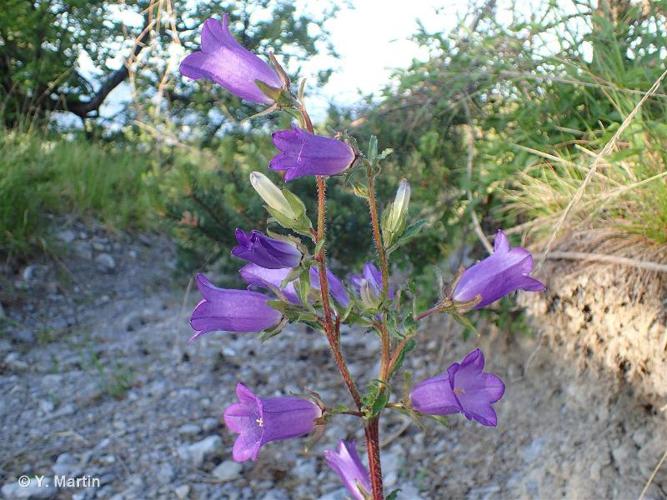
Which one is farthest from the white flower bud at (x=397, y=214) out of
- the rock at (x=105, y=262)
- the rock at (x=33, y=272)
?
the rock at (x=105, y=262)

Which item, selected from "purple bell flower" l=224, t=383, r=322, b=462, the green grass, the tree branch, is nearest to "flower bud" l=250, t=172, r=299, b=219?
"purple bell flower" l=224, t=383, r=322, b=462

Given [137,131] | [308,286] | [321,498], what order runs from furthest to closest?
1. [137,131]
2. [321,498]
3. [308,286]

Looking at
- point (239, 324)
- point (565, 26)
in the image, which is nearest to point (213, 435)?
Result: point (239, 324)

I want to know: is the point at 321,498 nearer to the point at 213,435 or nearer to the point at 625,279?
the point at 213,435

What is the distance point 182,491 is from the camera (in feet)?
7.41

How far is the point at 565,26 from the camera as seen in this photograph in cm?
262

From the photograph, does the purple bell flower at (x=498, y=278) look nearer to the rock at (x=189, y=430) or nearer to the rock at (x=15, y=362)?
the rock at (x=189, y=430)

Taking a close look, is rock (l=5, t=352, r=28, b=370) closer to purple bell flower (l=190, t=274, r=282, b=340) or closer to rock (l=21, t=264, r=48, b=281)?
rock (l=21, t=264, r=48, b=281)

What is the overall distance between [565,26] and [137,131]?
4517 millimetres

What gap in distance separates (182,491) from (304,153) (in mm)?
1595

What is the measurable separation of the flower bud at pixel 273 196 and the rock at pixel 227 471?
4.96 feet

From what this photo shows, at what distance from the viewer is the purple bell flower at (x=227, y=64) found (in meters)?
1.09

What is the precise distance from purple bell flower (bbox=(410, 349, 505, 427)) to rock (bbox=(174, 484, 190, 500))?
1.37 metres

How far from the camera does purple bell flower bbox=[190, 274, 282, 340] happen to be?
1.11 metres
